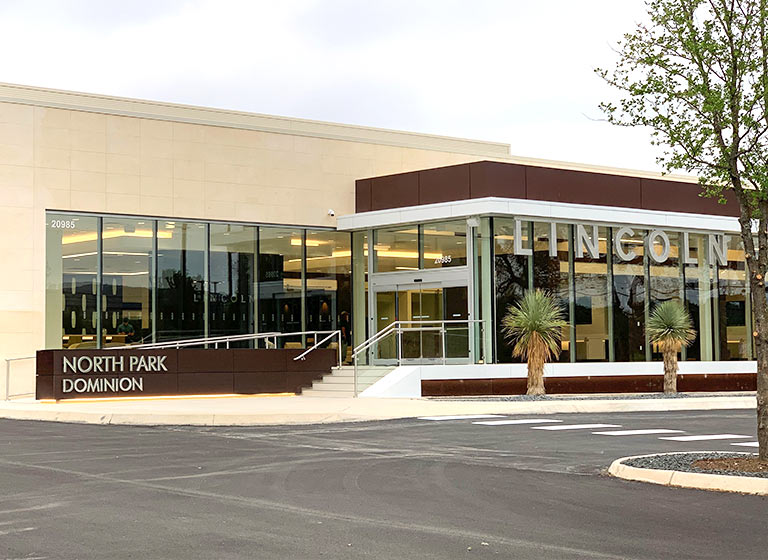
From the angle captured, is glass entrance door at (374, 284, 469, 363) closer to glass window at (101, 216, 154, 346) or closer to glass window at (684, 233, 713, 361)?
glass window at (101, 216, 154, 346)

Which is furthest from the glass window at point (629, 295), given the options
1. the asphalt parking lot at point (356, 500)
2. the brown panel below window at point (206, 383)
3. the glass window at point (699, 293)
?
the asphalt parking lot at point (356, 500)

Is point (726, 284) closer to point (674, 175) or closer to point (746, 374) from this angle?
point (746, 374)

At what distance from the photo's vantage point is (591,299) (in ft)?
101

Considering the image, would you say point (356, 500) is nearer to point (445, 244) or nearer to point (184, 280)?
point (445, 244)

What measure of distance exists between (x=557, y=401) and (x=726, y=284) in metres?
11.8

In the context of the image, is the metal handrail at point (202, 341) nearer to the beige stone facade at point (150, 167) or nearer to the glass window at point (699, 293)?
the beige stone facade at point (150, 167)

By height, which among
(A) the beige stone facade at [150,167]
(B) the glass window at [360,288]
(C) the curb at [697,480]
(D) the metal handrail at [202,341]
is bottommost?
(C) the curb at [697,480]

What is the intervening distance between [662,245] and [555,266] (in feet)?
13.8

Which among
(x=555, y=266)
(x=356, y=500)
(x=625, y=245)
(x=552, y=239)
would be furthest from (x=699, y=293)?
Result: (x=356, y=500)

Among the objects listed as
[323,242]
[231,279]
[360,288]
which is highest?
[323,242]

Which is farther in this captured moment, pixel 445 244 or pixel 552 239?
pixel 445 244

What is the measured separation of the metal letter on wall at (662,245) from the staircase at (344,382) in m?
9.29

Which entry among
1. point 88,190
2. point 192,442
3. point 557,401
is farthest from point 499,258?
point 192,442

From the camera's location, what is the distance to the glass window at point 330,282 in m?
33.0
